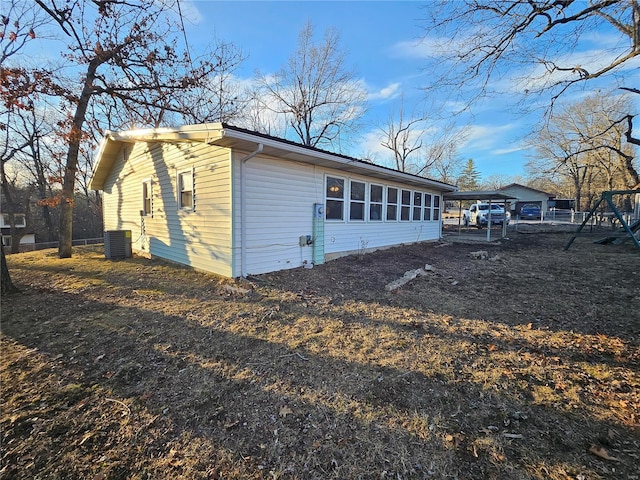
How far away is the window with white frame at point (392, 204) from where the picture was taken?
10.5 metres

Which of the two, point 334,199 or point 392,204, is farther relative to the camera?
point 392,204

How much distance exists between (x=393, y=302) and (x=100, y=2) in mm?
11721

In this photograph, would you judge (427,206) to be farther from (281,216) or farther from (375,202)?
(281,216)

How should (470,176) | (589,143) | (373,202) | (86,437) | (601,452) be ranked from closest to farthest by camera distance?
(601,452), (86,437), (373,202), (589,143), (470,176)

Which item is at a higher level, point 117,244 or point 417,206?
point 417,206

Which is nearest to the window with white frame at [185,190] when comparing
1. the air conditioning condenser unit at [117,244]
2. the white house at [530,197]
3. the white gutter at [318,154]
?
the white gutter at [318,154]

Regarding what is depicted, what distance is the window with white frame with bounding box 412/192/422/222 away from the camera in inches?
481

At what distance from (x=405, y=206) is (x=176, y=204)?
851cm

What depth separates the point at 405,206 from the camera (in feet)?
38.1

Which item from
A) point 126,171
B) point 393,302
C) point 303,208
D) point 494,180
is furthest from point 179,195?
point 494,180

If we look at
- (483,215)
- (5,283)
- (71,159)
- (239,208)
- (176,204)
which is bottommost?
(5,283)

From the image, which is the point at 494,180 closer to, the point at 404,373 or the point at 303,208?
the point at 303,208

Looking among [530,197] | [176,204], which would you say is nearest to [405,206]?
[176,204]

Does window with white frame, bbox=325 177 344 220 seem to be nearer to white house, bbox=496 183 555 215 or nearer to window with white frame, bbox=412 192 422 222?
window with white frame, bbox=412 192 422 222
